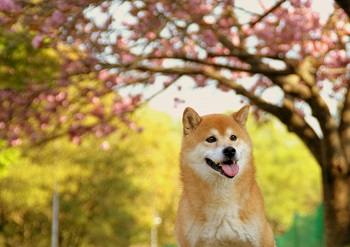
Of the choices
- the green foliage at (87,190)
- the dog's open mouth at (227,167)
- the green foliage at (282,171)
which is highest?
the dog's open mouth at (227,167)

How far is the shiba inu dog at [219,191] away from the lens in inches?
301

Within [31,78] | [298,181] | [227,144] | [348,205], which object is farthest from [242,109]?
[298,181]

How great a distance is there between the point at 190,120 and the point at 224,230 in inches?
47.5

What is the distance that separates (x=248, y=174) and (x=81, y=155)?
110 feet

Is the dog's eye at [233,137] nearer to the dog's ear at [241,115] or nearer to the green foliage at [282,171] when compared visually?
the dog's ear at [241,115]

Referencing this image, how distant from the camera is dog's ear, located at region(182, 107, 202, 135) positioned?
26.5ft

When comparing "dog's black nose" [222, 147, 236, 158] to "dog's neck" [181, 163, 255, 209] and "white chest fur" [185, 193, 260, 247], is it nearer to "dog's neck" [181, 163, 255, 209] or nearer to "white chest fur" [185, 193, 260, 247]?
"dog's neck" [181, 163, 255, 209]

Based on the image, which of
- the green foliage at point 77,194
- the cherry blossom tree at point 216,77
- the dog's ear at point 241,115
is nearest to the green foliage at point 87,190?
the green foliage at point 77,194

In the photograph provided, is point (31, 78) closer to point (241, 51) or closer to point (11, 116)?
point (11, 116)

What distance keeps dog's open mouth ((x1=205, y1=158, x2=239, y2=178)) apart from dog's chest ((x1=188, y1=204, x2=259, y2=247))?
13.5 inches

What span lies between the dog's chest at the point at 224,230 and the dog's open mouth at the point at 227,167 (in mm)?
343

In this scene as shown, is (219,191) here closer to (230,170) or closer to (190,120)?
(230,170)

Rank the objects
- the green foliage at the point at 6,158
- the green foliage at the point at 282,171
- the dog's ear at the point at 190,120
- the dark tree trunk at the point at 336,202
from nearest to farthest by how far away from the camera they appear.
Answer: the dog's ear at the point at 190,120 < the green foliage at the point at 6,158 < the dark tree trunk at the point at 336,202 < the green foliage at the point at 282,171

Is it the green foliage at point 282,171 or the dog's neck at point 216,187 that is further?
the green foliage at point 282,171
